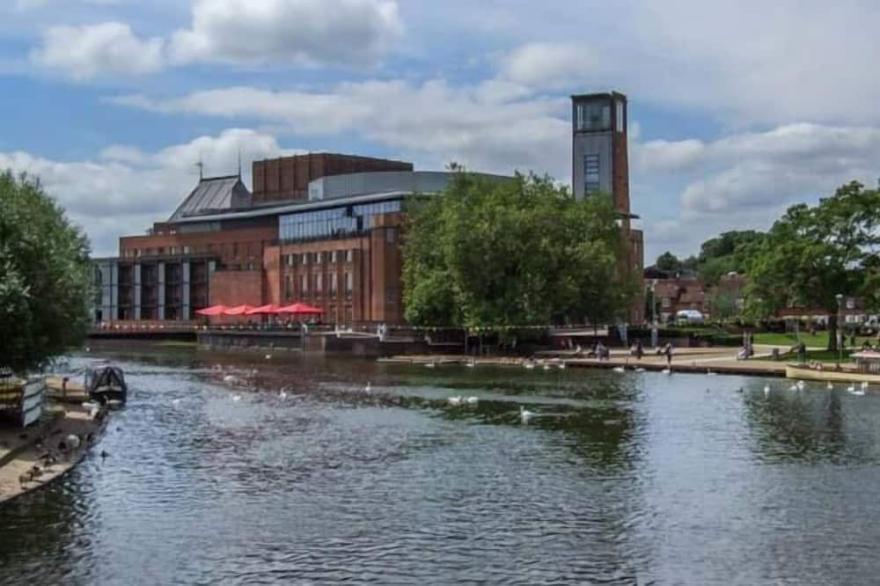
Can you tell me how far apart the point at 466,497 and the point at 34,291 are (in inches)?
753

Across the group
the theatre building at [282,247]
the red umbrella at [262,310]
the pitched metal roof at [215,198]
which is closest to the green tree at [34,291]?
the theatre building at [282,247]

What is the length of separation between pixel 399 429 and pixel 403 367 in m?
43.4

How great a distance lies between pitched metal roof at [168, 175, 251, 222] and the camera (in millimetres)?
183000

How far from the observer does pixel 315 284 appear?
464 feet

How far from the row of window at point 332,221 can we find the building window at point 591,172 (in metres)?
33.3

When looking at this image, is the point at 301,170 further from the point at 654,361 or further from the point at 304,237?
the point at 654,361

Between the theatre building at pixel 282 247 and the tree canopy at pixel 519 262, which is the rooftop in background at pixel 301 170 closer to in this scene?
the theatre building at pixel 282 247

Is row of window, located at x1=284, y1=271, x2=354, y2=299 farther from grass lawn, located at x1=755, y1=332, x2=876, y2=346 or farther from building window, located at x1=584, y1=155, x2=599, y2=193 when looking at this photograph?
grass lawn, located at x1=755, y1=332, x2=876, y2=346

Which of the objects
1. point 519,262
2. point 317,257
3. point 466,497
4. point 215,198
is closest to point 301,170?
point 215,198

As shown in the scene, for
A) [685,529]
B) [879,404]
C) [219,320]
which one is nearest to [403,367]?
[879,404]

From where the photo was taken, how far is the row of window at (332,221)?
434 feet

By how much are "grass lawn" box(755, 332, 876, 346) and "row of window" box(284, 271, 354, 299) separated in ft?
153

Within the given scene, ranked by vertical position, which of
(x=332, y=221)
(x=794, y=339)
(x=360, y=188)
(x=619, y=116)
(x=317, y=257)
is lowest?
(x=794, y=339)

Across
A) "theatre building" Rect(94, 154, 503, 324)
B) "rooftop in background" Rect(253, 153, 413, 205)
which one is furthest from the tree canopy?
"rooftop in background" Rect(253, 153, 413, 205)
